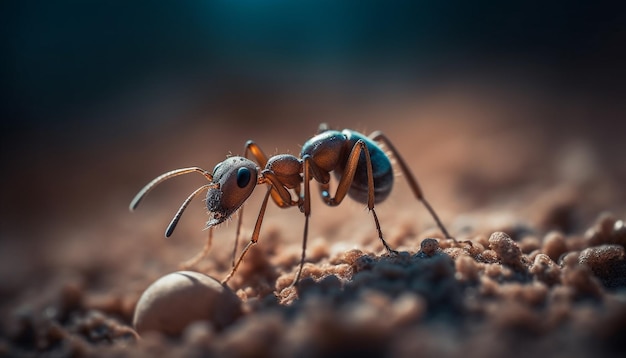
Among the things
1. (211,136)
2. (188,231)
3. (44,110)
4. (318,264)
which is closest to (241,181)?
(318,264)

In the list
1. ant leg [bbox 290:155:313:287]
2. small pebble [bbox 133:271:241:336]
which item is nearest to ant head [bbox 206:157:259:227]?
ant leg [bbox 290:155:313:287]

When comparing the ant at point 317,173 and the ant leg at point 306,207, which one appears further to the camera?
the ant at point 317,173

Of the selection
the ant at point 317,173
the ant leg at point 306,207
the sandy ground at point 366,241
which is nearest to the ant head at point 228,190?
the ant at point 317,173

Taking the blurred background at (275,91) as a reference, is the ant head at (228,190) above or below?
below

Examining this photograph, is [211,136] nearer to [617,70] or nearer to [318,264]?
[318,264]

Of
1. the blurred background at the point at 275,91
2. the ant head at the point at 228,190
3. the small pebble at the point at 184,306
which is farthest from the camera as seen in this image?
the blurred background at the point at 275,91

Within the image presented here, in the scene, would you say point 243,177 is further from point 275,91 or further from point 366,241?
point 275,91

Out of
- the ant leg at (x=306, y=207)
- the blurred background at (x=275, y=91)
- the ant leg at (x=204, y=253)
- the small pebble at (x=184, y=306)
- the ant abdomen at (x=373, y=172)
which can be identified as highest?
the blurred background at (x=275, y=91)

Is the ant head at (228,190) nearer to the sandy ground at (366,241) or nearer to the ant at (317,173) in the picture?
the ant at (317,173)

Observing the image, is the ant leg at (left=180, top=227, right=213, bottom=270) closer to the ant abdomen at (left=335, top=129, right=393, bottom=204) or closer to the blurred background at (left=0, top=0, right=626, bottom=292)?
the ant abdomen at (left=335, top=129, right=393, bottom=204)
